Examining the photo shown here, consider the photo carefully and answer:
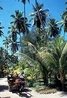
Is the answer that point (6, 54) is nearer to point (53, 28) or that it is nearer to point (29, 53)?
point (53, 28)

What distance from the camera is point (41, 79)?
21.7 m

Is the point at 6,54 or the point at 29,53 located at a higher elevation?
the point at 6,54

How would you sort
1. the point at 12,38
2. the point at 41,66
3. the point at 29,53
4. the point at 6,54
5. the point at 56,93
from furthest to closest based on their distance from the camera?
the point at 12,38, the point at 6,54, the point at 29,53, the point at 41,66, the point at 56,93

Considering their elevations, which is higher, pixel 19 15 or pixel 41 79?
pixel 19 15

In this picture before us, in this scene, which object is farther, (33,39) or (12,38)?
(12,38)

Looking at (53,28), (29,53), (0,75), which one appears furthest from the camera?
(53,28)

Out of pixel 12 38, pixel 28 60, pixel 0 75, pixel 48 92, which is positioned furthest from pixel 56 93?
pixel 12 38

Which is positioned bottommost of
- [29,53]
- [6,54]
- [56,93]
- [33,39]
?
[56,93]

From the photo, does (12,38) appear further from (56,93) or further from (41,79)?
(56,93)

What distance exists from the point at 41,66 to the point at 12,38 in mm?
49167

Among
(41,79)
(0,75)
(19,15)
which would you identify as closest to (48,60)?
(41,79)

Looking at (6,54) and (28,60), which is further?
(6,54)

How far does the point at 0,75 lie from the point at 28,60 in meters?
20.1

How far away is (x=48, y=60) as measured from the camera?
1698cm
